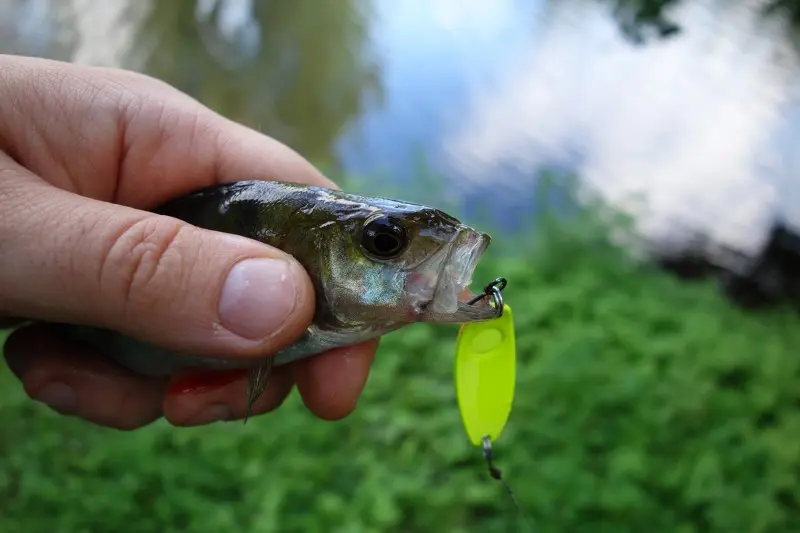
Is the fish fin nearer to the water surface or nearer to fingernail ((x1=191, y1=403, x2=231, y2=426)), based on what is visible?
fingernail ((x1=191, y1=403, x2=231, y2=426))

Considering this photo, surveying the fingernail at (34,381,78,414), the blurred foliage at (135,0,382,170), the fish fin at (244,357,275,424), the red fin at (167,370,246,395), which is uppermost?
the blurred foliage at (135,0,382,170)

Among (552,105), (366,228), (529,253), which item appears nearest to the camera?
(366,228)

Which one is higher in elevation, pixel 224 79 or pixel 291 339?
pixel 224 79

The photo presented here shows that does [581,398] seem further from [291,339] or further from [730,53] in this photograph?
[730,53]

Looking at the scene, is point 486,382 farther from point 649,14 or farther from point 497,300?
point 649,14

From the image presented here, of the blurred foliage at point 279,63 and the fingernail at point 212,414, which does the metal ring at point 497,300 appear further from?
the blurred foliage at point 279,63

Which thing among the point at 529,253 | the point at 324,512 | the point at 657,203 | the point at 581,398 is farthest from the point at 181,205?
the point at 657,203

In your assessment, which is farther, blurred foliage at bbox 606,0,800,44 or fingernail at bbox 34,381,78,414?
blurred foliage at bbox 606,0,800,44

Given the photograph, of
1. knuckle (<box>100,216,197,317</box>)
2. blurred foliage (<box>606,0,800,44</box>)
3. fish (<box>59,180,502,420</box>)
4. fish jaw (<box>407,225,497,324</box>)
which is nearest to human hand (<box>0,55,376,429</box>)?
knuckle (<box>100,216,197,317</box>)
